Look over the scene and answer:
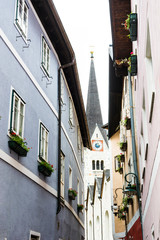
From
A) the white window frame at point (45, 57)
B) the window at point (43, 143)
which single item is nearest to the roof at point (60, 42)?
the white window frame at point (45, 57)

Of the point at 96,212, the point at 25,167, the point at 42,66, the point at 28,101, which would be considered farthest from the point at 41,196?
the point at 96,212

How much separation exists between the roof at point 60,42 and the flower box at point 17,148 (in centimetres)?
497

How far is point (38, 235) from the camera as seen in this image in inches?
393

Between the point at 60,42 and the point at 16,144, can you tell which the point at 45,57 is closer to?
the point at 60,42

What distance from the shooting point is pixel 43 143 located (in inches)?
449

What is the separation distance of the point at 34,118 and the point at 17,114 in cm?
150

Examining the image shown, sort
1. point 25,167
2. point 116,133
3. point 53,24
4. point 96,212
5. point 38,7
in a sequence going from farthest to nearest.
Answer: point 96,212 → point 116,133 → point 53,24 → point 38,7 → point 25,167

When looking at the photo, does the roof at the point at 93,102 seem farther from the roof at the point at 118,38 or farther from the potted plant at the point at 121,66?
the potted plant at the point at 121,66

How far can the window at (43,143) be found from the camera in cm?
1091

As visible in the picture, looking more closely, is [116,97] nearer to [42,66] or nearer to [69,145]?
[69,145]

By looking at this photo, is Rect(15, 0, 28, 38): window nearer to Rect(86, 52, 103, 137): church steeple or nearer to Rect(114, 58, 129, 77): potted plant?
Rect(114, 58, 129, 77): potted plant

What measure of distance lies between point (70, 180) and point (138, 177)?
18.0 feet

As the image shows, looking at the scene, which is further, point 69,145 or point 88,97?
point 88,97

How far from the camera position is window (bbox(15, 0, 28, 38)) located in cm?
955
